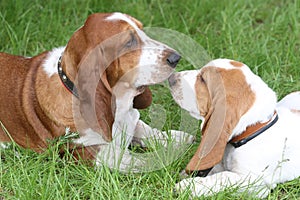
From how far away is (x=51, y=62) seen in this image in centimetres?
564

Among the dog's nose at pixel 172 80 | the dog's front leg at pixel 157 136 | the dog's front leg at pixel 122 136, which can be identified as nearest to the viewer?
the dog's front leg at pixel 122 136

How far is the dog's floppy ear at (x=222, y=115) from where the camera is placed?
198 inches

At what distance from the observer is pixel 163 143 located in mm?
5652

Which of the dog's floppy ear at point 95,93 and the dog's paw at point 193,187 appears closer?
the dog's paw at point 193,187

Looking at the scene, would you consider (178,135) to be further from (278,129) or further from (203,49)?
(203,49)

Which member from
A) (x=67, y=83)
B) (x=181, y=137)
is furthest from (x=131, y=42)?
(x=181, y=137)

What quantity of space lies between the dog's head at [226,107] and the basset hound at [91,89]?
1.55 ft

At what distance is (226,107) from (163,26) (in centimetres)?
284

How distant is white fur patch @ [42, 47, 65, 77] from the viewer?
18.3 ft

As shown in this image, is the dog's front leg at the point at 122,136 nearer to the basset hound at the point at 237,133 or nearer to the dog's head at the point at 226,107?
the basset hound at the point at 237,133

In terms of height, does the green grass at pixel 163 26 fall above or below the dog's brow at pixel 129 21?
below

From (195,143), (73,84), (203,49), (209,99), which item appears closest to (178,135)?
(195,143)

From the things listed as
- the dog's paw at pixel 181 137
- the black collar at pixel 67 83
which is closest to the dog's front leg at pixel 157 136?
the dog's paw at pixel 181 137

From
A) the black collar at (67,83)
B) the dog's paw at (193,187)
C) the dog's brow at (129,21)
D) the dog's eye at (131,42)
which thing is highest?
the dog's brow at (129,21)
